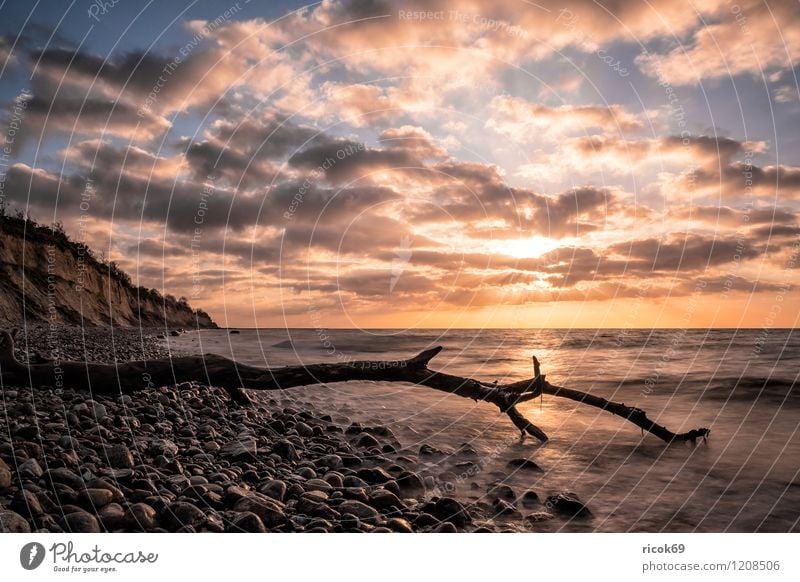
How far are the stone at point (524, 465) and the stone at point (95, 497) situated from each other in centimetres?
676

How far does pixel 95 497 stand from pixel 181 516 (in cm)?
102

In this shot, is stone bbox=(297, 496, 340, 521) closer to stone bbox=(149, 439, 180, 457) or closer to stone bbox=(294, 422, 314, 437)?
stone bbox=(149, 439, 180, 457)

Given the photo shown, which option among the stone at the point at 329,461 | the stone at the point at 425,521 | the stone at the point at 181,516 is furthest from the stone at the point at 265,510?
the stone at the point at 329,461

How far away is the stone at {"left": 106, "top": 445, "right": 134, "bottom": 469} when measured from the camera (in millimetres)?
6805

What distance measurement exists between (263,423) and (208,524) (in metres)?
5.35

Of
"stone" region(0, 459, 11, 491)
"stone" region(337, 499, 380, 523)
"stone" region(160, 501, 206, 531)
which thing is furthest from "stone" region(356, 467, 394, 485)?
"stone" region(0, 459, 11, 491)

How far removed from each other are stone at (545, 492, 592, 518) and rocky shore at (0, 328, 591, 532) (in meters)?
0.02

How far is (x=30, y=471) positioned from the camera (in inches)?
232

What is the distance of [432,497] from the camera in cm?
752

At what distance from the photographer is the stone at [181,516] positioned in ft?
18.9

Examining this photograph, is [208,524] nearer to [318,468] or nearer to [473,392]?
[318,468]

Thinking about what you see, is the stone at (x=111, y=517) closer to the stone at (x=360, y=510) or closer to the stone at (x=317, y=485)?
the stone at (x=317, y=485)

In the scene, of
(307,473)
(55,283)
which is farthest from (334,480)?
(55,283)
